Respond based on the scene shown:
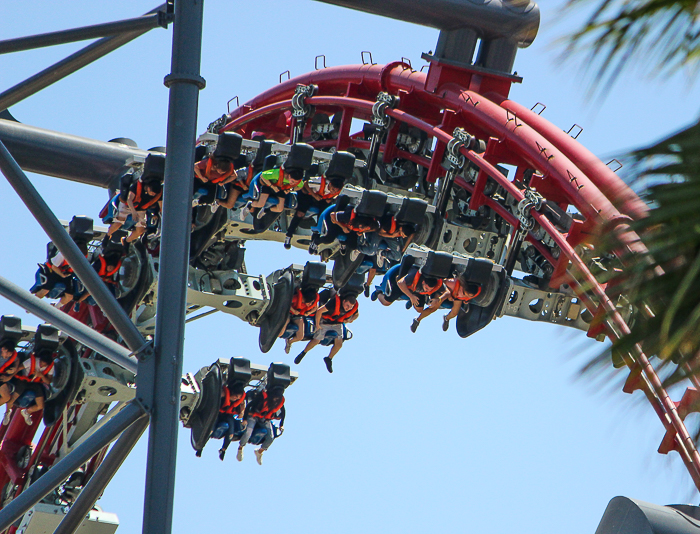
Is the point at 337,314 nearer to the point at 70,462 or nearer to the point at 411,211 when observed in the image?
the point at 411,211

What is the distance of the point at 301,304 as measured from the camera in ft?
50.3

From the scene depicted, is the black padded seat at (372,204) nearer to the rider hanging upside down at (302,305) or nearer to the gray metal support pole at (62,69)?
the rider hanging upside down at (302,305)

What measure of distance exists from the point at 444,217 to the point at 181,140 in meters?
8.23

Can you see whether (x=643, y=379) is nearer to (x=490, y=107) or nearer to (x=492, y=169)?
(x=492, y=169)

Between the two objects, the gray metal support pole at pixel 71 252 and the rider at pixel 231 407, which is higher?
the rider at pixel 231 407

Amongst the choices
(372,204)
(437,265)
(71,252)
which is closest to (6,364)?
(372,204)

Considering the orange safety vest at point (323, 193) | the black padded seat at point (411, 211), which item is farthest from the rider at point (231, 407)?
the black padded seat at point (411, 211)

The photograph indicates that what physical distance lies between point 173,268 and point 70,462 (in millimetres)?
1361

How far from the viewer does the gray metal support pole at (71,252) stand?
658 centimetres

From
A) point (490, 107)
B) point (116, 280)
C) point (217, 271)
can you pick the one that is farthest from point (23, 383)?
point (490, 107)

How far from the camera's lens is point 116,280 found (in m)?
14.7

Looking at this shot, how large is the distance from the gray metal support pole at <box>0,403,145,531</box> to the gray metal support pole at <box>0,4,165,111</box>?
255 centimetres

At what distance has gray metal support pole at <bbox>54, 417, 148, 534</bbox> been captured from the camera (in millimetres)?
6723

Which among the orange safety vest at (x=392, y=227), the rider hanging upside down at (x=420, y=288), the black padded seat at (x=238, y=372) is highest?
the orange safety vest at (x=392, y=227)
